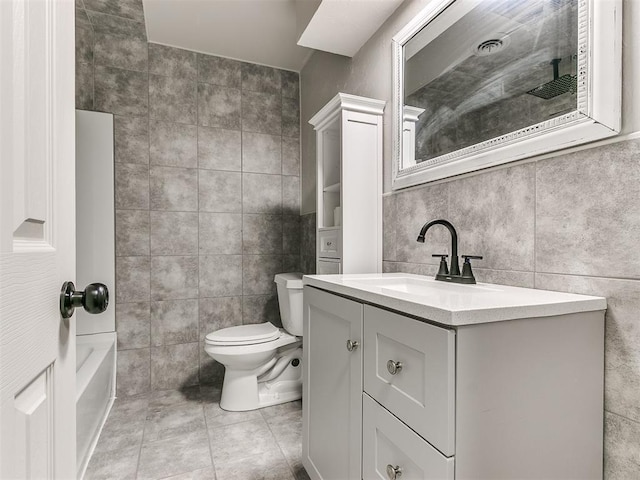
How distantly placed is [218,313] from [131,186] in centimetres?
106

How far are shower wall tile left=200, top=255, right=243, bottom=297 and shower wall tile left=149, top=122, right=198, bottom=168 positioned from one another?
0.70m

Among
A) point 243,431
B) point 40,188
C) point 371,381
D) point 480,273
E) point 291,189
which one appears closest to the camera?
point 40,188

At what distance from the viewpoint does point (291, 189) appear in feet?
9.41

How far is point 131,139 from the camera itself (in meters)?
2.43

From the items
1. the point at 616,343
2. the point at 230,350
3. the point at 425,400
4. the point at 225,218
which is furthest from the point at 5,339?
the point at 225,218

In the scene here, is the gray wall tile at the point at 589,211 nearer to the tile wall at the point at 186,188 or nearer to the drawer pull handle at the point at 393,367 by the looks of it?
the drawer pull handle at the point at 393,367

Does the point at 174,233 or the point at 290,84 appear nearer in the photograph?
the point at 174,233

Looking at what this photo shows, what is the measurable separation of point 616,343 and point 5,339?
1173 mm

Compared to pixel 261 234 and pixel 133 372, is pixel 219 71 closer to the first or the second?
pixel 261 234

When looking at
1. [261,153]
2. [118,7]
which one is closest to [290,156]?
[261,153]

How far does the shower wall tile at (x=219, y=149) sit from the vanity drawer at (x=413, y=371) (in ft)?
6.52

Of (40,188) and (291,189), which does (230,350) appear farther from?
(40,188)

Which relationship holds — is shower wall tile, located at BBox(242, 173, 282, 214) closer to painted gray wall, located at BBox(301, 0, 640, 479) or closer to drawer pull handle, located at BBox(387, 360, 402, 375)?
painted gray wall, located at BBox(301, 0, 640, 479)

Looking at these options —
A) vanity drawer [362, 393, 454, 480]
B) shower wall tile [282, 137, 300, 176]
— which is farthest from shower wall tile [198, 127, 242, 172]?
vanity drawer [362, 393, 454, 480]
